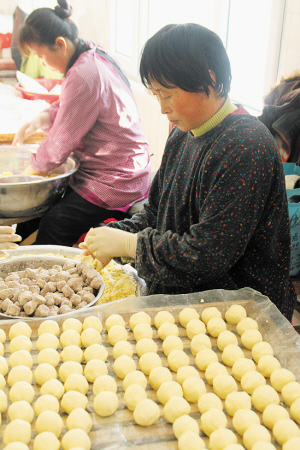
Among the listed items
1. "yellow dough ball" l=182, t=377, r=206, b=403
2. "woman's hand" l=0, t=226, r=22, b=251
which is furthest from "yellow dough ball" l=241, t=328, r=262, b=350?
"woman's hand" l=0, t=226, r=22, b=251

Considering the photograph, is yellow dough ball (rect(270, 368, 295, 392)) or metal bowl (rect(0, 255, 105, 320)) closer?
yellow dough ball (rect(270, 368, 295, 392))

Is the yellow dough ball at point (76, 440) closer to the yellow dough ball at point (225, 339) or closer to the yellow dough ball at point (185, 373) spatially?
the yellow dough ball at point (185, 373)

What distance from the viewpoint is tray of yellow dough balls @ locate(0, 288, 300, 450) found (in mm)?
877

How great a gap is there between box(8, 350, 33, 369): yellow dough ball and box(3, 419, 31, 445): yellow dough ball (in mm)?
193

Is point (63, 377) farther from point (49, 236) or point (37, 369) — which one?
point (49, 236)

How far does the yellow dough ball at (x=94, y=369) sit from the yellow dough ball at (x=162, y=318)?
224 millimetres

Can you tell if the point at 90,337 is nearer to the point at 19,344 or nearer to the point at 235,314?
the point at 19,344

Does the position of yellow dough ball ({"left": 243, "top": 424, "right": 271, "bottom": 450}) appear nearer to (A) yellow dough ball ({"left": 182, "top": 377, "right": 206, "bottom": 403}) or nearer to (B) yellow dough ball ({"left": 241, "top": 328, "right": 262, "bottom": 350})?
(A) yellow dough ball ({"left": 182, "top": 377, "right": 206, "bottom": 403})

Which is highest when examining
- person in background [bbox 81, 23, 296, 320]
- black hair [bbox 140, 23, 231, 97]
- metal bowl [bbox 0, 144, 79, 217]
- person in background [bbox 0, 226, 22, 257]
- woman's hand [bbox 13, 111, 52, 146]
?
black hair [bbox 140, 23, 231, 97]

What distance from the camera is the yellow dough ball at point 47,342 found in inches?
43.4

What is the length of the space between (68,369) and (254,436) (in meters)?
0.48

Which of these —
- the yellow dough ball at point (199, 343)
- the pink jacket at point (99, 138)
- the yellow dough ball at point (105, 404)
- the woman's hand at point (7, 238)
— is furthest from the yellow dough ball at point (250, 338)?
the pink jacket at point (99, 138)

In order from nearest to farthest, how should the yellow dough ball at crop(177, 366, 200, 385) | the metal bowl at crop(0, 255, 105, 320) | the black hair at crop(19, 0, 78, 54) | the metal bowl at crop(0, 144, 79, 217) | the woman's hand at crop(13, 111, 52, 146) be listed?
1. the yellow dough ball at crop(177, 366, 200, 385)
2. the metal bowl at crop(0, 255, 105, 320)
3. the metal bowl at crop(0, 144, 79, 217)
4. the black hair at crop(19, 0, 78, 54)
5. the woman's hand at crop(13, 111, 52, 146)

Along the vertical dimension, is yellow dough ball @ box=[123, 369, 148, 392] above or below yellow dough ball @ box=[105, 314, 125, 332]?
below
